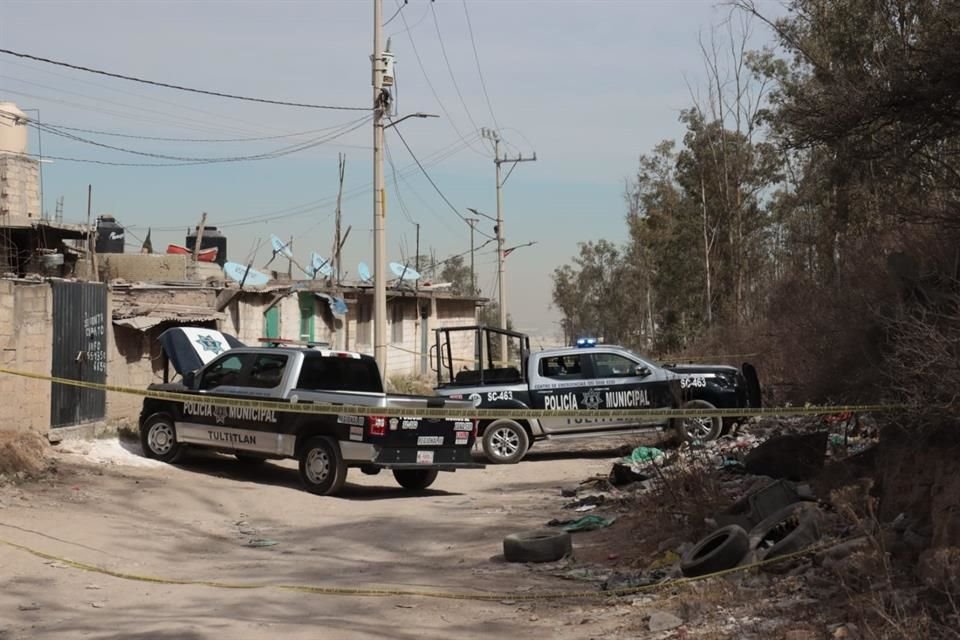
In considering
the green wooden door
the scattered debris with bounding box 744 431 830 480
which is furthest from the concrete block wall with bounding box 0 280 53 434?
the green wooden door

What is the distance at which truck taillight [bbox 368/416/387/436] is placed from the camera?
45.9ft

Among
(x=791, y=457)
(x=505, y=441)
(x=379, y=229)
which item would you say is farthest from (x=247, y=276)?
(x=791, y=457)

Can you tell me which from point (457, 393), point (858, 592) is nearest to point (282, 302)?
point (457, 393)

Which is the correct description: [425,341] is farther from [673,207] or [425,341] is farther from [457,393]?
[457,393]

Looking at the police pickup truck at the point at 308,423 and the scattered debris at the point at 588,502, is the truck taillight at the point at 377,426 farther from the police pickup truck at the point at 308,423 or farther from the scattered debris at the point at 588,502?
the scattered debris at the point at 588,502

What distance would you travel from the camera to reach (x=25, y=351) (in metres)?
14.8

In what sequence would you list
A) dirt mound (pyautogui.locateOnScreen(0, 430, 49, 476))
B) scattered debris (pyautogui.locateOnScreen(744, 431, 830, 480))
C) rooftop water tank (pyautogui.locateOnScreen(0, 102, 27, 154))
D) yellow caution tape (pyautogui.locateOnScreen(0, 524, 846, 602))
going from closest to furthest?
yellow caution tape (pyautogui.locateOnScreen(0, 524, 846, 602)) → scattered debris (pyautogui.locateOnScreen(744, 431, 830, 480)) → dirt mound (pyautogui.locateOnScreen(0, 430, 49, 476)) → rooftop water tank (pyautogui.locateOnScreen(0, 102, 27, 154))

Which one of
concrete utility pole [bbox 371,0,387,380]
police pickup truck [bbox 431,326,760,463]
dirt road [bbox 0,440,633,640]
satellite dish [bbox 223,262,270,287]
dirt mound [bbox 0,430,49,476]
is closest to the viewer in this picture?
dirt road [bbox 0,440,633,640]

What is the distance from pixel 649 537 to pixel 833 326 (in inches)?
118

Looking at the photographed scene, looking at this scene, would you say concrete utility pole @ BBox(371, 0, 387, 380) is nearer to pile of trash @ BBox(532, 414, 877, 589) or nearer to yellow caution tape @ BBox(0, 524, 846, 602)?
pile of trash @ BBox(532, 414, 877, 589)

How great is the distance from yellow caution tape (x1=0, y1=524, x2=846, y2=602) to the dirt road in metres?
0.10

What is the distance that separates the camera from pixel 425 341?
1610 inches

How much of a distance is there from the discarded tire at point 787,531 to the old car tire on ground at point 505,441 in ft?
32.7

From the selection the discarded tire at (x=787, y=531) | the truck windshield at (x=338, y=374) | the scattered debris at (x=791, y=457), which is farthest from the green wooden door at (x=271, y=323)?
the discarded tire at (x=787, y=531)
